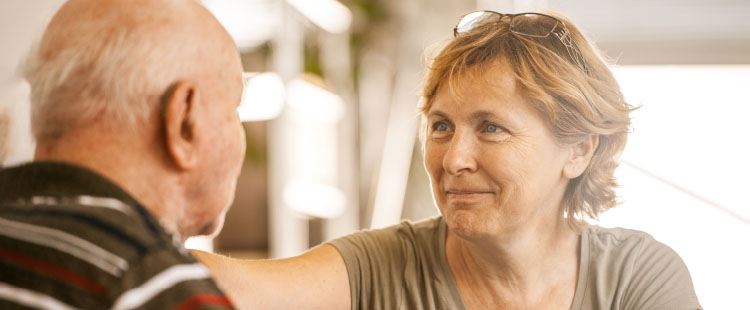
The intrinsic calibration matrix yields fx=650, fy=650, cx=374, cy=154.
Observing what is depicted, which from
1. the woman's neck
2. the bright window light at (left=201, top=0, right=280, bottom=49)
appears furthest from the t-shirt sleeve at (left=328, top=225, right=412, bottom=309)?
the bright window light at (left=201, top=0, right=280, bottom=49)

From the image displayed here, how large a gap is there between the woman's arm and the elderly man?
0.34 m

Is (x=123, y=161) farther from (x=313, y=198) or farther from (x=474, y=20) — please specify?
(x=313, y=198)

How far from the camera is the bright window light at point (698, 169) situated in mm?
1854

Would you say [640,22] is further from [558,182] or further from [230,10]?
[230,10]

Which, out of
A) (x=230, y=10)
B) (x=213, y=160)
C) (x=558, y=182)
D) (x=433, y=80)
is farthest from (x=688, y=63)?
(x=230, y=10)

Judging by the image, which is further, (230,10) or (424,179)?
(230,10)

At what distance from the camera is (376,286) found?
1506 mm

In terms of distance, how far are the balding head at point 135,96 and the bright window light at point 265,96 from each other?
266cm

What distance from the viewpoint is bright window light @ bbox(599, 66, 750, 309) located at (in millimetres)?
1854

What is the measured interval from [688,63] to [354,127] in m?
1.97

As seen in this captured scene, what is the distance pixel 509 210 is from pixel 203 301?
0.84 m

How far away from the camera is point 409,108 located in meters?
2.79

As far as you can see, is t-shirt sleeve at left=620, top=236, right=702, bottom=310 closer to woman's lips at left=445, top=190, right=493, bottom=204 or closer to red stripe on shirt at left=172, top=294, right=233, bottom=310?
woman's lips at left=445, top=190, right=493, bottom=204

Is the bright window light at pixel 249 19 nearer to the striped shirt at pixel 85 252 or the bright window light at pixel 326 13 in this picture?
the bright window light at pixel 326 13
